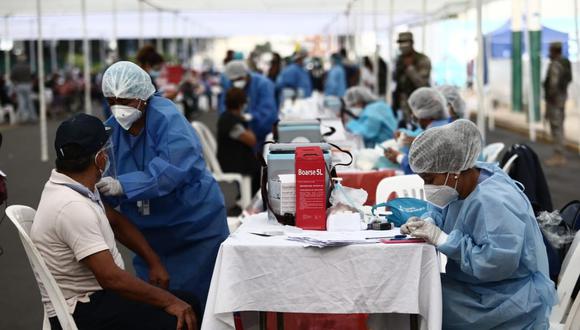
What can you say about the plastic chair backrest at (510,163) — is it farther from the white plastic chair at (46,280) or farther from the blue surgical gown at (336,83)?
the blue surgical gown at (336,83)

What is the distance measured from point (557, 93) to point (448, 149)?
910 cm

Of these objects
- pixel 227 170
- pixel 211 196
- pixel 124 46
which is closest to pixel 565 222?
pixel 211 196

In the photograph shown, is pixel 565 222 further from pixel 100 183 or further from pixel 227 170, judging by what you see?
pixel 227 170

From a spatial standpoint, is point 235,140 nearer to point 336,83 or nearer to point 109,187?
point 109,187

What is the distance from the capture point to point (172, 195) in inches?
160

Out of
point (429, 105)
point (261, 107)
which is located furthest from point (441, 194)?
point (261, 107)

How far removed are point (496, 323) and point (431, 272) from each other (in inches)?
11.0

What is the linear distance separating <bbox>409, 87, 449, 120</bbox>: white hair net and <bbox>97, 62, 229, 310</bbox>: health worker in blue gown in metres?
2.08

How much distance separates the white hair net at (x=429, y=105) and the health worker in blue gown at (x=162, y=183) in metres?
2.08

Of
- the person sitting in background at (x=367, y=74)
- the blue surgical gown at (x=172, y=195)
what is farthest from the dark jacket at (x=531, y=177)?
the person sitting in background at (x=367, y=74)

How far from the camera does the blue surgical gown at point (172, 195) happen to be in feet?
12.8

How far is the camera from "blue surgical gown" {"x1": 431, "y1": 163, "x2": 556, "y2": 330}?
3139 millimetres

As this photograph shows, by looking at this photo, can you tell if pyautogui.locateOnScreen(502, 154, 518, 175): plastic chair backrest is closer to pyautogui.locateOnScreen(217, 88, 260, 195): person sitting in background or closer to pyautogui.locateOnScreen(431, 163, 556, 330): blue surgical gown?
pyautogui.locateOnScreen(431, 163, 556, 330): blue surgical gown

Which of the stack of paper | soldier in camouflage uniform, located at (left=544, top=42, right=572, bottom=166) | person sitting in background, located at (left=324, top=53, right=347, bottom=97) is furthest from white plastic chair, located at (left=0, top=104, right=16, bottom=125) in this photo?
the stack of paper
